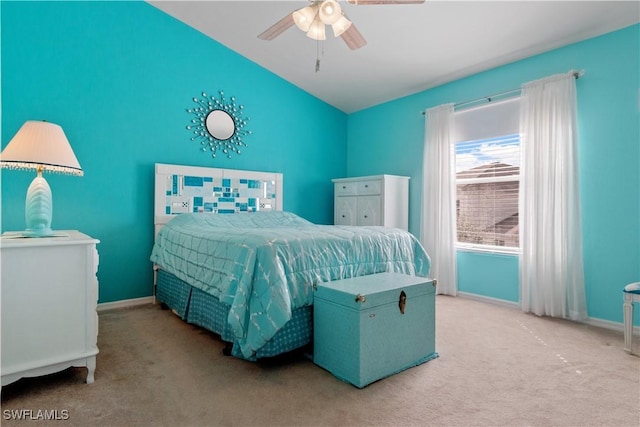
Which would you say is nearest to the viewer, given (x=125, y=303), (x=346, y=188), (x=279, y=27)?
(x=279, y=27)

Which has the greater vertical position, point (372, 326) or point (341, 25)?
point (341, 25)

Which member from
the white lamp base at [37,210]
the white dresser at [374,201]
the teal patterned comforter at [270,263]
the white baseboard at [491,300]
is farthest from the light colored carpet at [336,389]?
the white dresser at [374,201]

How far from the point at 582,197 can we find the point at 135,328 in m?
3.94

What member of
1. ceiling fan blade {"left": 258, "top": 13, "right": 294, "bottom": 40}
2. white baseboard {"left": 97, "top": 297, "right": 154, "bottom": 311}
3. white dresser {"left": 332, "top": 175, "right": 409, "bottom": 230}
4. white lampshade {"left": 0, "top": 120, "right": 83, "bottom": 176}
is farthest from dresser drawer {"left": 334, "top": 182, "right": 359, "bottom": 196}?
white lampshade {"left": 0, "top": 120, "right": 83, "bottom": 176}

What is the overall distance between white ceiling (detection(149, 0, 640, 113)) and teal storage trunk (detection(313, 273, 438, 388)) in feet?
7.67

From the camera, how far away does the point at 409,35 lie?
3.30m

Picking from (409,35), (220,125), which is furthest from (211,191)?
(409,35)

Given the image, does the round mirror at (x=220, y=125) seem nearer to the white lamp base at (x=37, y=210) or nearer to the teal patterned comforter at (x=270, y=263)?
the teal patterned comforter at (x=270, y=263)

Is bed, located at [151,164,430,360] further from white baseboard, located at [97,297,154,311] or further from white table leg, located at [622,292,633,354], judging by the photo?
white table leg, located at [622,292,633,354]

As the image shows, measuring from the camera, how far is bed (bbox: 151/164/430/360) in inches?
75.3

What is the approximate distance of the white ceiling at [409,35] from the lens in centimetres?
282

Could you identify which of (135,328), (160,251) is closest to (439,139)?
(160,251)

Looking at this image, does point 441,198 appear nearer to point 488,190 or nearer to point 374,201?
point 488,190

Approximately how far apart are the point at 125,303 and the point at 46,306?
6.00 feet
